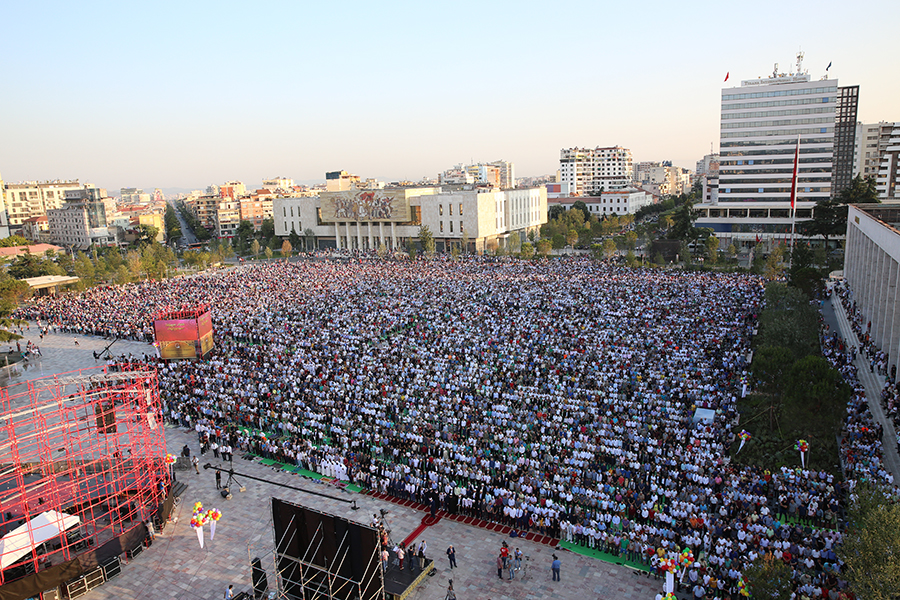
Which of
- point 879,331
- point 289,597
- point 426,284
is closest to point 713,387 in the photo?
point 879,331

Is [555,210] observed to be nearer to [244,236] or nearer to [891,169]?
[891,169]

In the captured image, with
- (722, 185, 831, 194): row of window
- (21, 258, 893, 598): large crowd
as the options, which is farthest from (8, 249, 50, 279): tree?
(722, 185, 831, 194): row of window

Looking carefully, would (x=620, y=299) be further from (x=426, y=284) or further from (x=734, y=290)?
(x=426, y=284)

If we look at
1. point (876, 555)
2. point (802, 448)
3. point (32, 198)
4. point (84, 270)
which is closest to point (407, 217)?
point (84, 270)

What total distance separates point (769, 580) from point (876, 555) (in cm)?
161

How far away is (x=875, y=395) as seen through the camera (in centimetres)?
2047

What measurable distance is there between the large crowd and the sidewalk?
0.71 m

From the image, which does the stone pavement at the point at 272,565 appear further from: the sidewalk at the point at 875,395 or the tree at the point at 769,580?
the sidewalk at the point at 875,395

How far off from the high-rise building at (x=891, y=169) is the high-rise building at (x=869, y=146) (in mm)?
7567

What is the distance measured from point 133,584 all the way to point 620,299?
2647 centimetres

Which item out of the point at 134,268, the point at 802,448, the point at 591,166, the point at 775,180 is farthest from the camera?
the point at 591,166

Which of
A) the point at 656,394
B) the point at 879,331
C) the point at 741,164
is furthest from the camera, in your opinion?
the point at 741,164

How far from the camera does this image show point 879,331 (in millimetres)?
24594

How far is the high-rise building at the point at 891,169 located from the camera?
80438 millimetres
